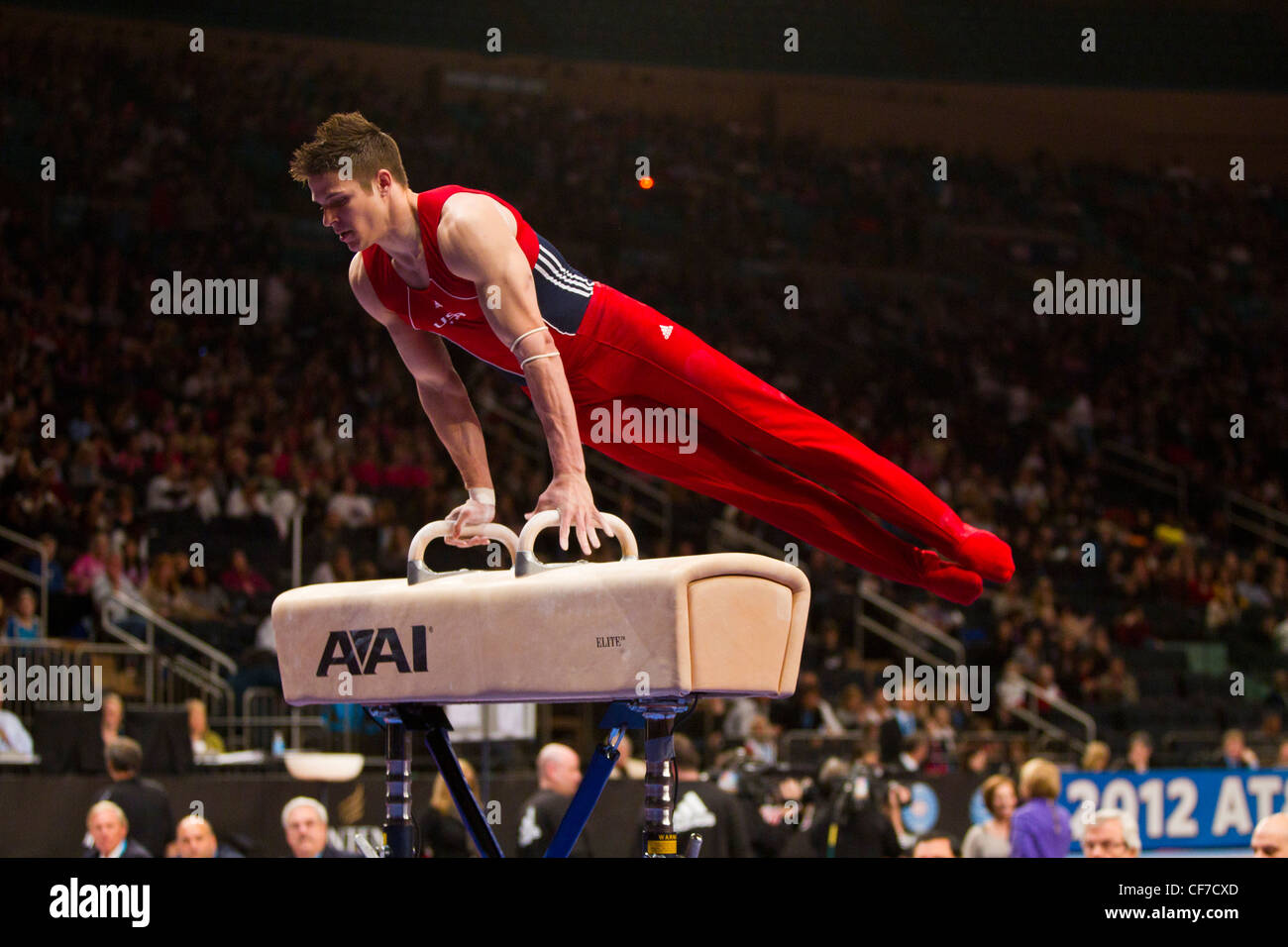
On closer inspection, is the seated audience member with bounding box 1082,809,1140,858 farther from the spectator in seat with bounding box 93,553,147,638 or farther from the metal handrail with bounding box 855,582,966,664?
the metal handrail with bounding box 855,582,966,664

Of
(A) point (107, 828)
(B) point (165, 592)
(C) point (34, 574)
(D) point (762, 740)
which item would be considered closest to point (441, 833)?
(A) point (107, 828)

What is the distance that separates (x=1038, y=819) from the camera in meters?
5.73

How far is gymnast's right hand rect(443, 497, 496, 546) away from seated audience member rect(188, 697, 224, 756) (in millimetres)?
4226

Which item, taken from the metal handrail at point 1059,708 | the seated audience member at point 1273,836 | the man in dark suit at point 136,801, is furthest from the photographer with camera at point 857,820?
the metal handrail at point 1059,708

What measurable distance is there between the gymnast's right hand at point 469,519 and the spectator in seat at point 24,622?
517cm

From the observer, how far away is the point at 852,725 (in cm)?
938

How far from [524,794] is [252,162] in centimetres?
817

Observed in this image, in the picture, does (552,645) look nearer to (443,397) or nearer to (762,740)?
(443,397)

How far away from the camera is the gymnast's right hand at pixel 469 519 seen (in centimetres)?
364

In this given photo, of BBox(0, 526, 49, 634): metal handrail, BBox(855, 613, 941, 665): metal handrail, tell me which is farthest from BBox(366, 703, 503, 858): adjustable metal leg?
BBox(855, 613, 941, 665): metal handrail

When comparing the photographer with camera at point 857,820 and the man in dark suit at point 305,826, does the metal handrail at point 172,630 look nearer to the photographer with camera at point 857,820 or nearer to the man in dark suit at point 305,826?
the man in dark suit at point 305,826

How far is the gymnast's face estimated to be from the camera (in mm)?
3350
